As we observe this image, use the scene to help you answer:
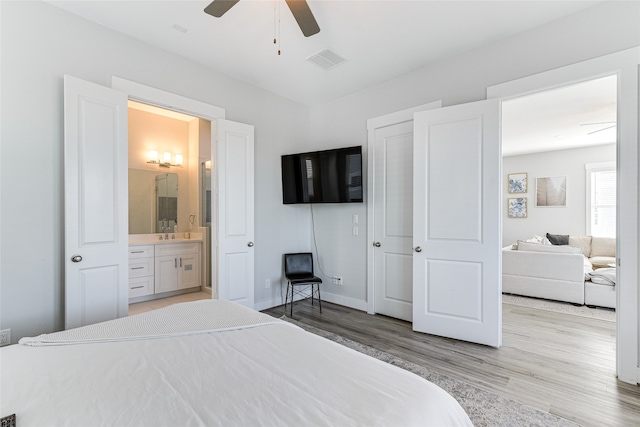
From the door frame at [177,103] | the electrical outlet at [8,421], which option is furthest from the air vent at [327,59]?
the electrical outlet at [8,421]

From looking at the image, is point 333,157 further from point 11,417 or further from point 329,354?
point 11,417

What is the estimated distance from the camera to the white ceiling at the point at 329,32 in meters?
2.28

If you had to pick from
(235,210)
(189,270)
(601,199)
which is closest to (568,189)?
(601,199)

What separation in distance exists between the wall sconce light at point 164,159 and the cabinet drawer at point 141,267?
1637mm

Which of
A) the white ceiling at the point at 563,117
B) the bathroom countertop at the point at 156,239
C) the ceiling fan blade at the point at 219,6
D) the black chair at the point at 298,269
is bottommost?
the black chair at the point at 298,269

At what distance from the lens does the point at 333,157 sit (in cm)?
367

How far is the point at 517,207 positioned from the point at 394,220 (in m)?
5.39

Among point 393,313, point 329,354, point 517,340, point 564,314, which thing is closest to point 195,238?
point 393,313

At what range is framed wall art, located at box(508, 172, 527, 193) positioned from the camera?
23.1 feet

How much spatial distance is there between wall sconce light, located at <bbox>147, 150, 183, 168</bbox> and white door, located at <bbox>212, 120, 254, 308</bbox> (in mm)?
2052

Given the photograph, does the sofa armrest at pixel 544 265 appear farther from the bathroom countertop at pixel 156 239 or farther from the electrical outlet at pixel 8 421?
the electrical outlet at pixel 8 421

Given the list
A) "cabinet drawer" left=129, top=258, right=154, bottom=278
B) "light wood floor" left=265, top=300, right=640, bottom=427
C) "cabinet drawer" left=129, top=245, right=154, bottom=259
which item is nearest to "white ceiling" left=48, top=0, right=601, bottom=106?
"cabinet drawer" left=129, top=245, right=154, bottom=259

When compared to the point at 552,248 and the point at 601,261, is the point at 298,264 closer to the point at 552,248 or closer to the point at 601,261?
the point at 552,248

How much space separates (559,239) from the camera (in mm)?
6094
